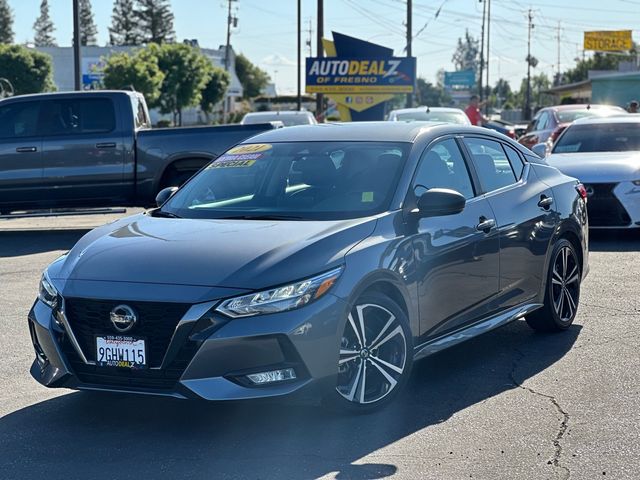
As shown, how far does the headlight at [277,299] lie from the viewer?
16.7 ft

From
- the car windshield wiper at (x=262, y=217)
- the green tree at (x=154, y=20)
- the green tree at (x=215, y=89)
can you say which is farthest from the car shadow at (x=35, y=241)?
the green tree at (x=154, y=20)

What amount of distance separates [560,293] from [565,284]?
11 centimetres

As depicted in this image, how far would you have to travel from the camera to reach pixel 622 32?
103375mm

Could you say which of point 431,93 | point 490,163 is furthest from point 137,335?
point 431,93

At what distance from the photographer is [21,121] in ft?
48.7

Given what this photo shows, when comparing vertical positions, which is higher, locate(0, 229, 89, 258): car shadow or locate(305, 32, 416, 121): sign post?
locate(305, 32, 416, 121): sign post

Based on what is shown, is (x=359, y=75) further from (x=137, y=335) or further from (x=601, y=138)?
(x=137, y=335)

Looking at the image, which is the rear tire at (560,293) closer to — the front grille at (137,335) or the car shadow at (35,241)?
the front grille at (137,335)

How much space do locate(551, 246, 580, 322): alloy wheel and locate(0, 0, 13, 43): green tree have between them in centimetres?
11036

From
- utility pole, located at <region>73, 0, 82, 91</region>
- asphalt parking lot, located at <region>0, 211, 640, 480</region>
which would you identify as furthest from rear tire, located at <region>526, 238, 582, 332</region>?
utility pole, located at <region>73, 0, 82, 91</region>

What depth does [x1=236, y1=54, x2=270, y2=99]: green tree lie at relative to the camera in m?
126

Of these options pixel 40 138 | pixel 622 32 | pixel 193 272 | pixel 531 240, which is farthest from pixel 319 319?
pixel 622 32

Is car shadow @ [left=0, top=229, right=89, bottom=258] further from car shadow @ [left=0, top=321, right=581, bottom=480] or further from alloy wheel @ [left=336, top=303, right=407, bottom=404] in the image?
alloy wheel @ [left=336, top=303, right=407, bottom=404]

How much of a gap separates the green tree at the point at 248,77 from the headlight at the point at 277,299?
394ft
